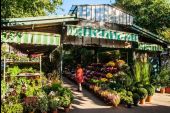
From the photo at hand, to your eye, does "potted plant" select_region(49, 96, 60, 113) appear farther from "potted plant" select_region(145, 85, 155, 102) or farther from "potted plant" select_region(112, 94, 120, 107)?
"potted plant" select_region(145, 85, 155, 102)

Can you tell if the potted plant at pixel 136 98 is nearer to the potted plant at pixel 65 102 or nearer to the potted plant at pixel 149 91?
the potted plant at pixel 149 91

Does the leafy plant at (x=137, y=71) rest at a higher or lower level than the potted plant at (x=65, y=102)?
higher

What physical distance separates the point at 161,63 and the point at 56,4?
10.7 metres

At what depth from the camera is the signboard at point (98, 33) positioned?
51.5 ft

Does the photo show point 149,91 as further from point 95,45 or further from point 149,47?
point 149,47

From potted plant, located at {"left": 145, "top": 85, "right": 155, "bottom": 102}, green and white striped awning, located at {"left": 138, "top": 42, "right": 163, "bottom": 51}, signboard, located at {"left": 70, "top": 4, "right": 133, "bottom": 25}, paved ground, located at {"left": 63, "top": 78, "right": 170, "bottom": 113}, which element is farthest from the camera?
green and white striped awning, located at {"left": 138, "top": 42, "right": 163, "bottom": 51}

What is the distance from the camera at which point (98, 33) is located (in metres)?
16.3

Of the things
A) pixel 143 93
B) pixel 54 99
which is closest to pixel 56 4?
pixel 143 93

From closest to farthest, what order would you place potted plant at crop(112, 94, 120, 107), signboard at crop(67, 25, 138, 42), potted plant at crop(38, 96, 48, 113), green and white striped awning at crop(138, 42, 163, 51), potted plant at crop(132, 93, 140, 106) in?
potted plant at crop(38, 96, 48, 113)
potted plant at crop(112, 94, 120, 107)
potted plant at crop(132, 93, 140, 106)
signboard at crop(67, 25, 138, 42)
green and white striped awning at crop(138, 42, 163, 51)

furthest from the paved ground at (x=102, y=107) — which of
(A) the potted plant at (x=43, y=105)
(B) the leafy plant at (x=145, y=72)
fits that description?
(A) the potted plant at (x=43, y=105)

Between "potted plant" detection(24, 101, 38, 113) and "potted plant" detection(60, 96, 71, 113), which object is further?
"potted plant" detection(60, 96, 71, 113)

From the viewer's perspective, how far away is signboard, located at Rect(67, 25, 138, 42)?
15688 millimetres

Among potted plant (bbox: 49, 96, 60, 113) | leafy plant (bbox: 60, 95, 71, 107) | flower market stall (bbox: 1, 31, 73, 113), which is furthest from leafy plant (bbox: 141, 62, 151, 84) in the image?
potted plant (bbox: 49, 96, 60, 113)

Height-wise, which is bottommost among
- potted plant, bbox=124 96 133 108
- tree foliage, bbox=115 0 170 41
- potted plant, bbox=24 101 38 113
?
potted plant, bbox=124 96 133 108
